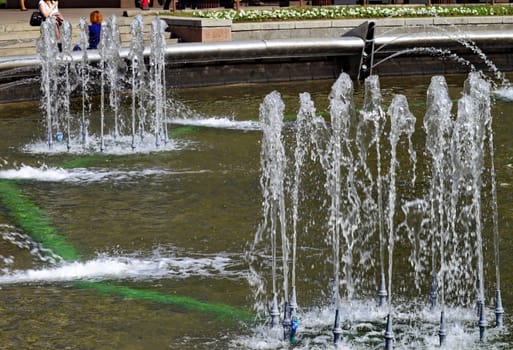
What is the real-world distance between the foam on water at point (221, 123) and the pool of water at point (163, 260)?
59 centimetres

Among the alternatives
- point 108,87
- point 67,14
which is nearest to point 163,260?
point 108,87

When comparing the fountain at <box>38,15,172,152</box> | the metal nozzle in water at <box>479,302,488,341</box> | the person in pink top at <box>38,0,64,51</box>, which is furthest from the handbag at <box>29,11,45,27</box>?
the metal nozzle in water at <box>479,302,488,341</box>

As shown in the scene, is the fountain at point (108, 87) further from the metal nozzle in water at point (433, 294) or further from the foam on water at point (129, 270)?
the metal nozzle in water at point (433, 294)

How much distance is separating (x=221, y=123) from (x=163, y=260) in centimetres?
773

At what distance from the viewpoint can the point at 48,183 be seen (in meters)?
13.8

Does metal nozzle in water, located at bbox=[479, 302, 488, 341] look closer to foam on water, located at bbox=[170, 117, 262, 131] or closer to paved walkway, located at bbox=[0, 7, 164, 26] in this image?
foam on water, located at bbox=[170, 117, 262, 131]

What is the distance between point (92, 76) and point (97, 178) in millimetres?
7569

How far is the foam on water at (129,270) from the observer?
9.97 m

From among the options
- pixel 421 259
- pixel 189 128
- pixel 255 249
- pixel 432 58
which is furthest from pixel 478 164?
pixel 432 58

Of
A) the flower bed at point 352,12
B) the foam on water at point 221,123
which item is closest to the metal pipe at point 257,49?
the foam on water at point 221,123

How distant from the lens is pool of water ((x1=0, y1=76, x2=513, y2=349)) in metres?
8.62

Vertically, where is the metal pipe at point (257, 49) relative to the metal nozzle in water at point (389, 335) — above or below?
above

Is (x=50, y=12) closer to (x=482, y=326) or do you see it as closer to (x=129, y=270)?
(x=129, y=270)

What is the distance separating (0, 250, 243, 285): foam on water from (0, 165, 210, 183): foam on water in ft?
11.6
